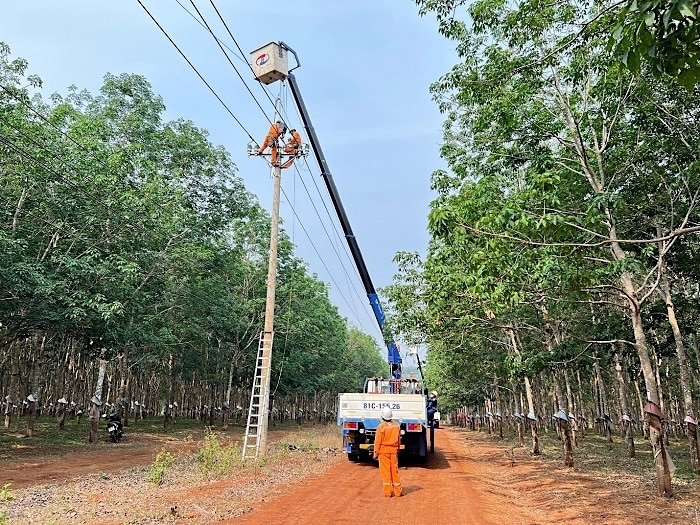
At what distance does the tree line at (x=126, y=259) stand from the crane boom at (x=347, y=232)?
6723mm

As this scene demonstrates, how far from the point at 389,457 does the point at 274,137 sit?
11.0m

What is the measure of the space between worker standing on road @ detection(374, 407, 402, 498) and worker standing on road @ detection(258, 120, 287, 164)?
392 inches

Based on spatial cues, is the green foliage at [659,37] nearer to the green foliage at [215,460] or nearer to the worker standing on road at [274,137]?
the green foliage at [215,460]

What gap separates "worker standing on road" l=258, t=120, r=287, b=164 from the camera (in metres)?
17.1

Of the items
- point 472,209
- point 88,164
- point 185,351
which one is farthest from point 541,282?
point 185,351

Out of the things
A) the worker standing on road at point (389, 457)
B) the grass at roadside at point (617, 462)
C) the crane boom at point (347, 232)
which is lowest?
the grass at roadside at point (617, 462)

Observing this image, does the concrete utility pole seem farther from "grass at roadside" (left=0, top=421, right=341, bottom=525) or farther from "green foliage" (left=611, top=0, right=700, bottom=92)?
"green foliage" (left=611, top=0, right=700, bottom=92)

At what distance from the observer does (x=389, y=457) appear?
10.3 m

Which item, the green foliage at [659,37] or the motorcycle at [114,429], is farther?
the motorcycle at [114,429]

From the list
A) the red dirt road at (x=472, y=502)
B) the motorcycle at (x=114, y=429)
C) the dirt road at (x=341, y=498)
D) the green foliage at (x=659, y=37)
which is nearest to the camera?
the green foliage at (x=659, y=37)

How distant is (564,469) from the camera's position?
15.0m

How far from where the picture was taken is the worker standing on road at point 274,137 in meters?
17.1

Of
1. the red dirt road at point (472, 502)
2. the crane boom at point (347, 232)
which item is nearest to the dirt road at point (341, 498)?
the red dirt road at point (472, 502)

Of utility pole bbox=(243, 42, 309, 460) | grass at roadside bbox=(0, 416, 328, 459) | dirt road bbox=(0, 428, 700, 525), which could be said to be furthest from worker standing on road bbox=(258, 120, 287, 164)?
dirt road bbox=(0, 428, 700, 525)
